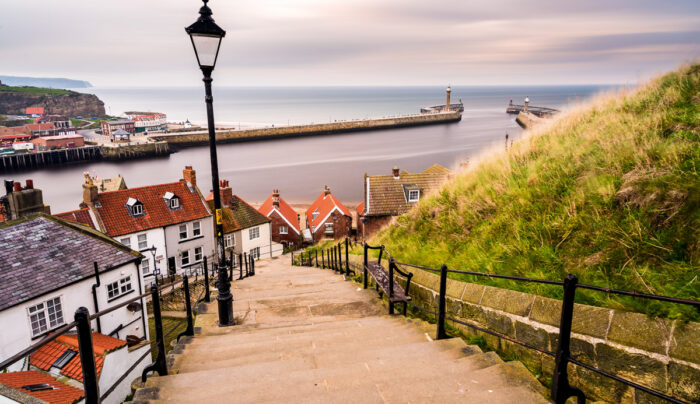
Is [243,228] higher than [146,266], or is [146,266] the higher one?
[243,228]

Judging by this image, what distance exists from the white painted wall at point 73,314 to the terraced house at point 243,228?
1167 centimetres

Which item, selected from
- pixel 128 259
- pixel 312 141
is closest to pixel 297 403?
pixel 128 259

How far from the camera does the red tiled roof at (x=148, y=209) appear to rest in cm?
2747

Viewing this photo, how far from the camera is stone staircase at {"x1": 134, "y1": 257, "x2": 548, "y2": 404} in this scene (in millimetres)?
Result: 3580

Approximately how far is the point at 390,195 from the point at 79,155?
9575cm

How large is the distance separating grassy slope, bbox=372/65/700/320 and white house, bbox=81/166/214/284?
73.9ft

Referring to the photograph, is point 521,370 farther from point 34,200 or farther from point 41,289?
point 34,200

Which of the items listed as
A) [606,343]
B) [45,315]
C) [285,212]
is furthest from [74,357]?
[285,212]

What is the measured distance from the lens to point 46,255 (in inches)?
675

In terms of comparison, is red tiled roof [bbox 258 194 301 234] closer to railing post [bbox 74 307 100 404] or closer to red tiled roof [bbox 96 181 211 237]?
red tiled roof [bbox 96 181 211 237]

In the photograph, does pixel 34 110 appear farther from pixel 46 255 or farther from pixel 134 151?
pixel 46 255

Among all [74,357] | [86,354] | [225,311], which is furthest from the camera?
[74,357]

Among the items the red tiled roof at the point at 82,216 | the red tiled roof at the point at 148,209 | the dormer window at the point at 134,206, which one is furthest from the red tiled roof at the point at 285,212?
the red tiled roof at the point at 82,216

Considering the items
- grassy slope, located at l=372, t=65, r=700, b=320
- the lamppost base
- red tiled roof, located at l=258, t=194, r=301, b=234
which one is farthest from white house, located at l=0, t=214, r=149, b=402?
red tiled roof, located at l=258, t=194, r=301, b=234
